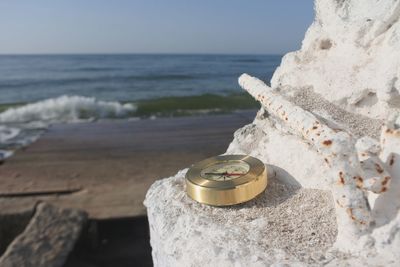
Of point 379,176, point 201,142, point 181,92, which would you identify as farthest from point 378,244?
point 181,92

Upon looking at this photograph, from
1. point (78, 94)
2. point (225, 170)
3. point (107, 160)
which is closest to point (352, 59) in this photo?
point (225, 170)

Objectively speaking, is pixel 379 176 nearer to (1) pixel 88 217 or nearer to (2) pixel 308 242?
(2) pixel 308 242

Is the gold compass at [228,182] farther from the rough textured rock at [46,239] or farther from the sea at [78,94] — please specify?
Result: the sea at [78,94]

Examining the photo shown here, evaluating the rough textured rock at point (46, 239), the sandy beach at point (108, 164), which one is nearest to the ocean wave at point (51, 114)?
the sandy beach at point (108, 164)

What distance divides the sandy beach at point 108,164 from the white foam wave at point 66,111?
2.80 metres

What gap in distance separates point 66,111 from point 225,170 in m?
10.4

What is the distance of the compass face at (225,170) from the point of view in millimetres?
1219

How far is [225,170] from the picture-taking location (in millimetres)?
1275

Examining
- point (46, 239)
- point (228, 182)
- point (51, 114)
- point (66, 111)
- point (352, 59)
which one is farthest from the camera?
point (66, 111)

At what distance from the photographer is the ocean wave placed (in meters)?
8.14

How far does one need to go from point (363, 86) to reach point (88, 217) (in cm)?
285

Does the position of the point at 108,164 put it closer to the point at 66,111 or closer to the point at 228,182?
the point at 228,182

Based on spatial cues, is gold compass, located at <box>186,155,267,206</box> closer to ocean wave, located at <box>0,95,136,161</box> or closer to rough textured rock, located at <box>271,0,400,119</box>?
rough textured rock, located at <box>271,0,400,119</box>

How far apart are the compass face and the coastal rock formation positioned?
0.09m
